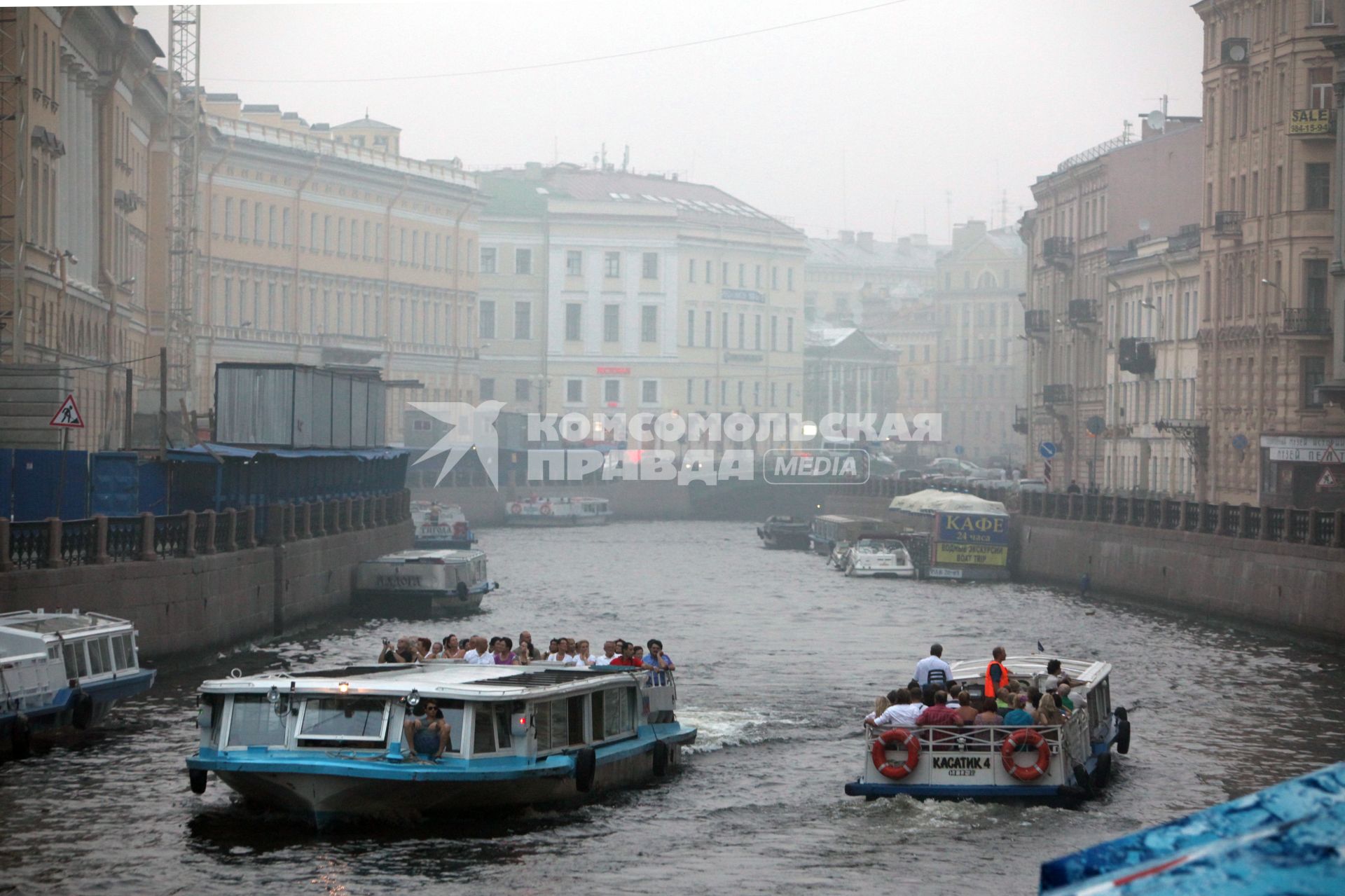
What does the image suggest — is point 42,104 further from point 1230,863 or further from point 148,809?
point 1230,863

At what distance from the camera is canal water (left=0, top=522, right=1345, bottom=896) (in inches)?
685

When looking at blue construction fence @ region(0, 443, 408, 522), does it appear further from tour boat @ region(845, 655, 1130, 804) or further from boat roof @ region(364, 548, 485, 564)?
tour boat @ region(845, 655, 1130, 804)

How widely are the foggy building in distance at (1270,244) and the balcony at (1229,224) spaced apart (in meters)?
0.04

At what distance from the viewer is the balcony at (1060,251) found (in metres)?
78.4

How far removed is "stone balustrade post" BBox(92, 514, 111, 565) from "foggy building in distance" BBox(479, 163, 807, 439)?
85.2 meters

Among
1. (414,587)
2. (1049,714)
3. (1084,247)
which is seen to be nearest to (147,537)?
(414,587)

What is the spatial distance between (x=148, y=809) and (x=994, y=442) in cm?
12890

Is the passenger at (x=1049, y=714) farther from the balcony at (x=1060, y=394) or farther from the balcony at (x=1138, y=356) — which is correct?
the balcony at (x=1060, y=394)

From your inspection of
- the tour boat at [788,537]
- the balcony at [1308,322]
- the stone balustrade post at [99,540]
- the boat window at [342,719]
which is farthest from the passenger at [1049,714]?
the tour boat at [788,537]

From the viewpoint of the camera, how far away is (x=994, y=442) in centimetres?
14575

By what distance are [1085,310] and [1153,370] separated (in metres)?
7.87

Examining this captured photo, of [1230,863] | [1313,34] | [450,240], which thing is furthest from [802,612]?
[450,240]

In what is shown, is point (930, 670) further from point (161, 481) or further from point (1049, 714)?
point (161, 481)

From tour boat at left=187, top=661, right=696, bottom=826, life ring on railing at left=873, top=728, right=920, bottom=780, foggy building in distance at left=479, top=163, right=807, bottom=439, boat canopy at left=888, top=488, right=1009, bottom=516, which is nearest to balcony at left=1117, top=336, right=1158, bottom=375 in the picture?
boat canopy at left=888, top=488, right=1009, bottom=516
